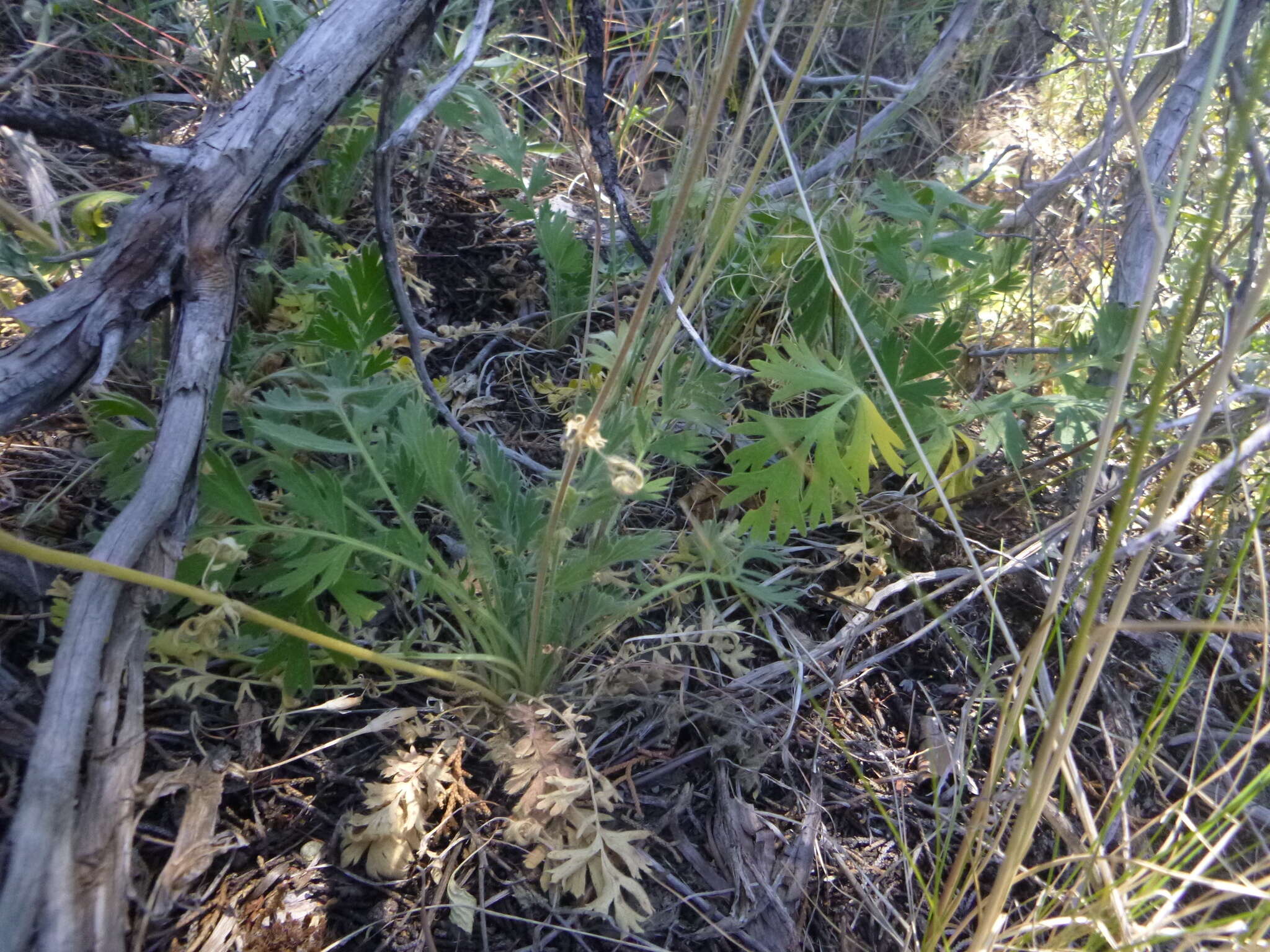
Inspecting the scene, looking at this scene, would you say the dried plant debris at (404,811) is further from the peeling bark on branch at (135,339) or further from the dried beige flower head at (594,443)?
the dried beige flower head at (594,443)

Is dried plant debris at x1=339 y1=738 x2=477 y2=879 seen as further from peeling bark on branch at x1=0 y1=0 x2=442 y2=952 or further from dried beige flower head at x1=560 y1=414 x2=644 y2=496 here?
dried beige flower head at x1=560 y1=414 x2=644 y2=496

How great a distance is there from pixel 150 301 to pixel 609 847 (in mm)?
901

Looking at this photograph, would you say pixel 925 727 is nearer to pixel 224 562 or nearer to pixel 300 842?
pixel 300 842

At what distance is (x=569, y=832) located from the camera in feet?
3.33

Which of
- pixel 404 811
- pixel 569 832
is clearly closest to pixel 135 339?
pixel 404 811

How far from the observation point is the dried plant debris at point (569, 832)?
97 centimetres

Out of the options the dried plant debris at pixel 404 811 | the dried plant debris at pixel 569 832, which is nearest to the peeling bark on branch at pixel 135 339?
the dried plant debris at pixel 404 811

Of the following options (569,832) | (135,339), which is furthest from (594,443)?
(135,339)

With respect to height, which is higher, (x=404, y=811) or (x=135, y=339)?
(x=135, y=339)

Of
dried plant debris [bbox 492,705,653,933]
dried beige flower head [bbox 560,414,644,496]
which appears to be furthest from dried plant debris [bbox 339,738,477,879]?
dried beige flower head [bbox 560,414,644,496]

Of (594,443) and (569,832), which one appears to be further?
(569,832)

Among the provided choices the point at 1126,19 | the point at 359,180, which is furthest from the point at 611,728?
the point at 1126,19

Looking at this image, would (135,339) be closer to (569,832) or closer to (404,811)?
(404,811)

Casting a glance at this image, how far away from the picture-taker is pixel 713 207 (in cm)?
98
